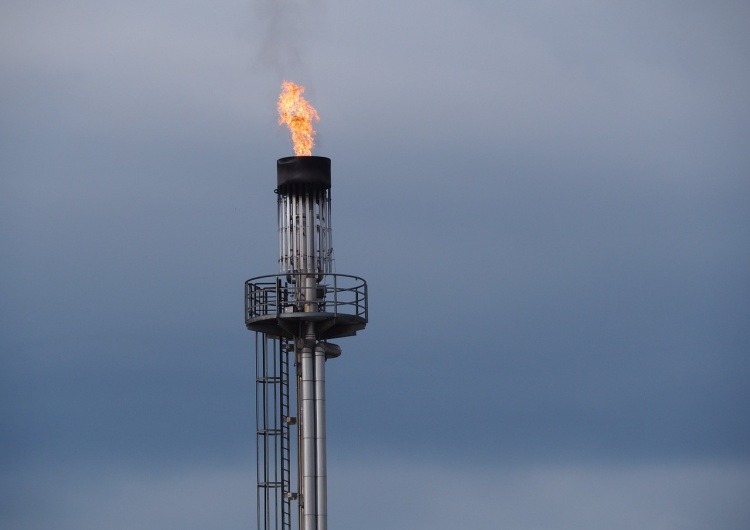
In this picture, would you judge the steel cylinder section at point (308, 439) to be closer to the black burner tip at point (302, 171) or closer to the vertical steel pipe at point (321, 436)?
the vertical steel pipe at point (321, 436)

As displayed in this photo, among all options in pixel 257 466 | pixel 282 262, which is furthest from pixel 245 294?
pixel 257 466

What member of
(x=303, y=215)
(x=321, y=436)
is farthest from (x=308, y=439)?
(x=303, y=215)

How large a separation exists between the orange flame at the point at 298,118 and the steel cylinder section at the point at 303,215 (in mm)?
1403

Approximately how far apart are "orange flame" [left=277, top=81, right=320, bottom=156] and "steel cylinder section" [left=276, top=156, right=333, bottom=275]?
140 cm

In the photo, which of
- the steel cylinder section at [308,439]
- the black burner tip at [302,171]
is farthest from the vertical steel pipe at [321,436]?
the black burner tip at [302,171]

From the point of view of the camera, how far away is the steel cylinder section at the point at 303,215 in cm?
8138

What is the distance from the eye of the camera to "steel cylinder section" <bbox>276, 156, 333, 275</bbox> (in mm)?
81375

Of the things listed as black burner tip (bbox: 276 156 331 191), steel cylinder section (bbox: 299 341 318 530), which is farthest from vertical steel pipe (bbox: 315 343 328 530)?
black burner tip (bbox: 276 156 331 191)

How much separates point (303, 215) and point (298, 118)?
13.9 ft

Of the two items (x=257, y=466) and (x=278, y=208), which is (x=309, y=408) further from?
(x=278, y=208)

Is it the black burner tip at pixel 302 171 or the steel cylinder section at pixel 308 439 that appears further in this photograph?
the black burner tip at pixel 302 171

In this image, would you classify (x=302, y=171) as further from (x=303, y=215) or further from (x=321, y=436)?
(x=321, y=436)

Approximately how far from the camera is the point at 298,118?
83.1 metres

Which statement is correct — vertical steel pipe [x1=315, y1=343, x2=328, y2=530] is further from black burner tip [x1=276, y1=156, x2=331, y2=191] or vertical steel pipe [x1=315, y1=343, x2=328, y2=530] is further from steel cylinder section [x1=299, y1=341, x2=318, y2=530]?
black burner tip [x1=276, y1=156, x2=331, y2=191]
